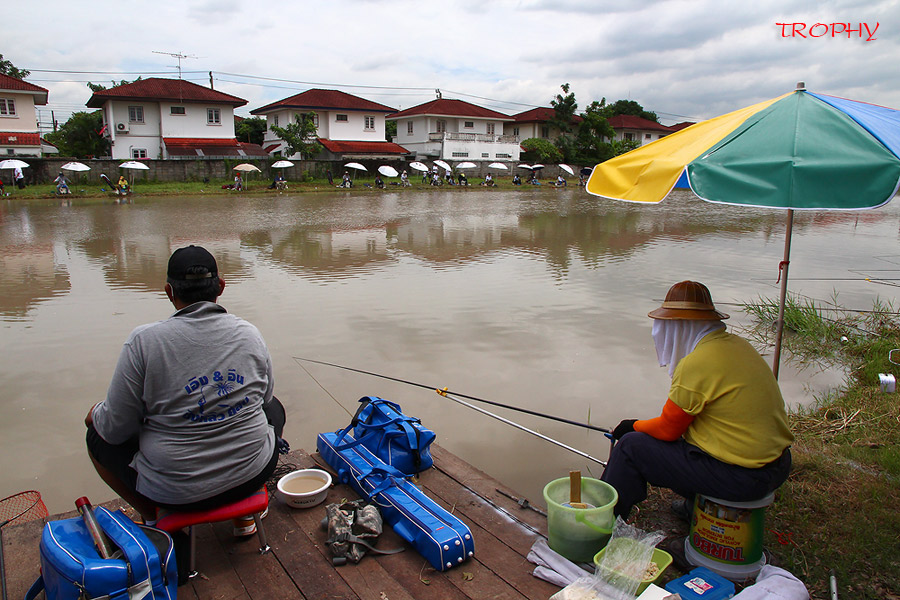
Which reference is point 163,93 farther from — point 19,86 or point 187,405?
point 187,405

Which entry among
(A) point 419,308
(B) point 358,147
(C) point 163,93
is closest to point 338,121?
(B) point 358,147

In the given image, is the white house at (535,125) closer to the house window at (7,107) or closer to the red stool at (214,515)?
the house window at (7,107)

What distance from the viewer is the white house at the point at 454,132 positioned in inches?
1720

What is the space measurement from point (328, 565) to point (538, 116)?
50746 millimetres

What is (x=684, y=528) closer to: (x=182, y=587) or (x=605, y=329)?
(x=182, y=587)

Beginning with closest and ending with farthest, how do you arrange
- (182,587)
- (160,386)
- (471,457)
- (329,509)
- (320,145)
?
(160,386), (182,587), (329,509), (471,457), (320,145)

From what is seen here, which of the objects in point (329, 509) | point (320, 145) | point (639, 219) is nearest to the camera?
point (329, 509)

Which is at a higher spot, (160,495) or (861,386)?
(160,495)

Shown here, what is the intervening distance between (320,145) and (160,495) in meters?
36.5

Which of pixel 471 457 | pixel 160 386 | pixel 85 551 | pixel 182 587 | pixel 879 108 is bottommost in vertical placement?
pixel 471 457

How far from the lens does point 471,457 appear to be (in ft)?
13.3

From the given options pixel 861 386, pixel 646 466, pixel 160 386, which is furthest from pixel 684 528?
pixel 861 386

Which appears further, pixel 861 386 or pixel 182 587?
pixel 861 386

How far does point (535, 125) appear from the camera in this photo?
164ft
